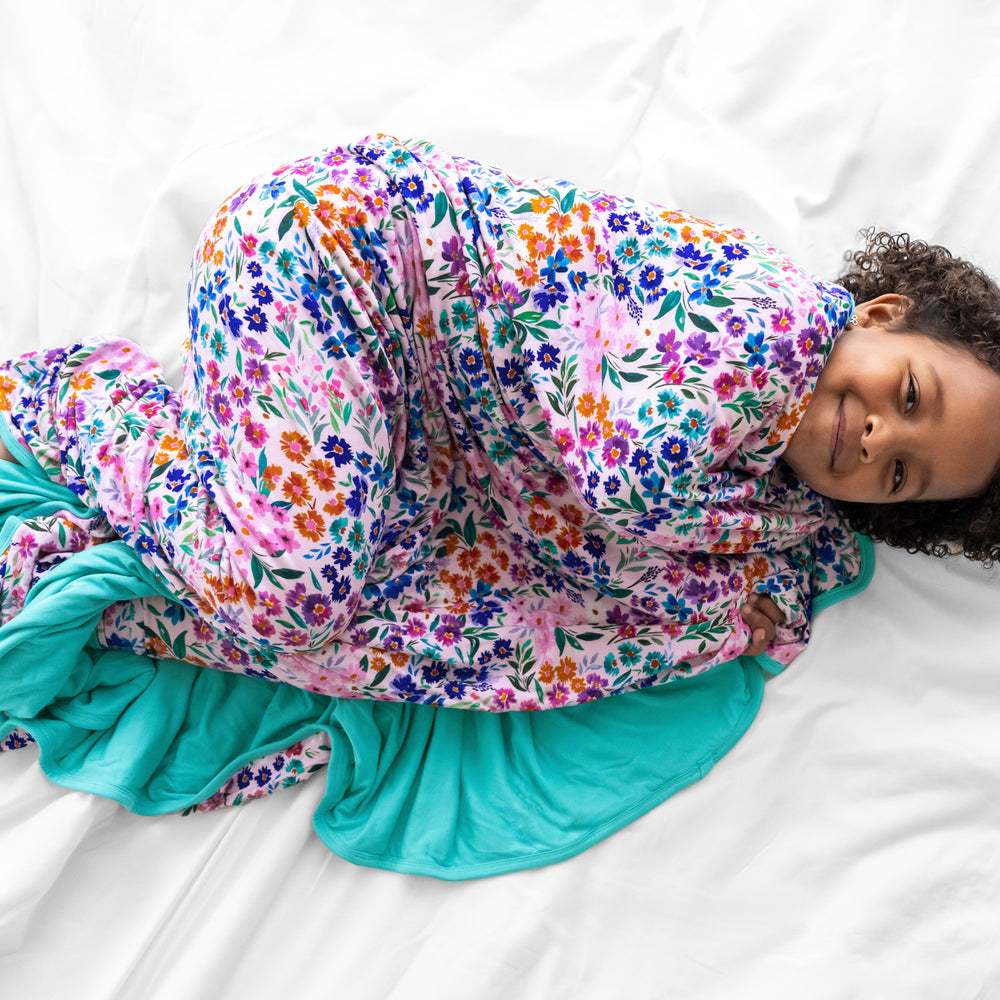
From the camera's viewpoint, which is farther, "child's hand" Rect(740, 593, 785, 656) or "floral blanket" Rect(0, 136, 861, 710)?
"child's hand" Rect(740, 593, 785, 656)

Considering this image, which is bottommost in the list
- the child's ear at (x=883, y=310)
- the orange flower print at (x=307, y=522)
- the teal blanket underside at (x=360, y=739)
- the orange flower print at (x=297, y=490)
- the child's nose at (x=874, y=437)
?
the teal blanket underside at (x=360, y=739)

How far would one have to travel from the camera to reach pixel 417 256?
3.32 ft

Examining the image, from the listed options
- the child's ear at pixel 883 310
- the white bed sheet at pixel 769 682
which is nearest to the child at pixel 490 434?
the child's ear at pixel 883 310

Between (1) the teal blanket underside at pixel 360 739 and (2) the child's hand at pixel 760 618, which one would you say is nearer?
(1) the teal blanket underside at pixel 360 739

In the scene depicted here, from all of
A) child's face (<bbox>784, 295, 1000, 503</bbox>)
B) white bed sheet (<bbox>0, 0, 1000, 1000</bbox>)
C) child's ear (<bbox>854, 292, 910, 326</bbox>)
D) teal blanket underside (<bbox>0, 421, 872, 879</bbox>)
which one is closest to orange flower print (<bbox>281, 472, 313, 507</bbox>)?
teal blanket underside (<bbox>0, 421, 872, 879</bbox>)

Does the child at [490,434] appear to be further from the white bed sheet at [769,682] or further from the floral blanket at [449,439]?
the white bed sheet at [769,682]

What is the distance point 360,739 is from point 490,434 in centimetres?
39

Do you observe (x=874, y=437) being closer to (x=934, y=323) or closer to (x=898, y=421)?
(x=898, y=421)

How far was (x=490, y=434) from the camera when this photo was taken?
108 cm

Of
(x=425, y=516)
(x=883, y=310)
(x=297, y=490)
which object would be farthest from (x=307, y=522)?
(x=883, y=310)

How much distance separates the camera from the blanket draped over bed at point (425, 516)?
0.96 metres

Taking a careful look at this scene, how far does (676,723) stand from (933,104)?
916 mm

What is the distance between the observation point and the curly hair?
0.99 meters

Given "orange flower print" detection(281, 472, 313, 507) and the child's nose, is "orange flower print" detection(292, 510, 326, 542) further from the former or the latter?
the child's nose
